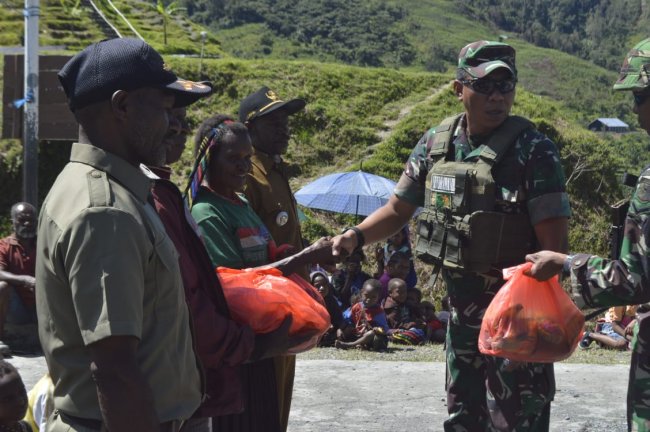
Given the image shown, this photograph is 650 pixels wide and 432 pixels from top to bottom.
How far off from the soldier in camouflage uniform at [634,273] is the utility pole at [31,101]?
7.92 meters

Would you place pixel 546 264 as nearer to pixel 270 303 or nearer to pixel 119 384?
pixel 270 303

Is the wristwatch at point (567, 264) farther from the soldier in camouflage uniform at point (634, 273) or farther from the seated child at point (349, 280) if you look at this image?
the seated child at point (349, 280)

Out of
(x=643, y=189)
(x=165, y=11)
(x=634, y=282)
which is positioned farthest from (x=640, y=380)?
(x=165, y=11)

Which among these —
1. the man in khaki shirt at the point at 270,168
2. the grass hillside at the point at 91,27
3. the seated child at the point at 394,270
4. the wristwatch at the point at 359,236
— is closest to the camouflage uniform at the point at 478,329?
the wristwatch at the point at 359,236

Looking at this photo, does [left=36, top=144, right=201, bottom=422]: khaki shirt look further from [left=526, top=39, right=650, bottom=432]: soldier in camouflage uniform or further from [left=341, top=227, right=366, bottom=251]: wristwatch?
[left=341, top=227, right=366, bottom=251]: wristwatch

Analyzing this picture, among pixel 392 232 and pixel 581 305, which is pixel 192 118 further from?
pixel 581 305

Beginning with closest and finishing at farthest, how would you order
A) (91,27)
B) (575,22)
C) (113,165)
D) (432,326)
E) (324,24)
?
(113,165) → (432,326) → (91,27) → (324,24) → (575,22)

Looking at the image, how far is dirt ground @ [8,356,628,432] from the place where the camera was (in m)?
5.96

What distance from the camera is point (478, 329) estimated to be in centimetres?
436

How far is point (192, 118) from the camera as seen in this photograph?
16.9 metres

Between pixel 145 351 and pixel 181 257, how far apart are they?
734 mm

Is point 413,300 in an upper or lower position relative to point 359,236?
lower

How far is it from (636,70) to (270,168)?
6.22 feet

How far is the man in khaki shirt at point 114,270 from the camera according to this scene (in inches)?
85.1
